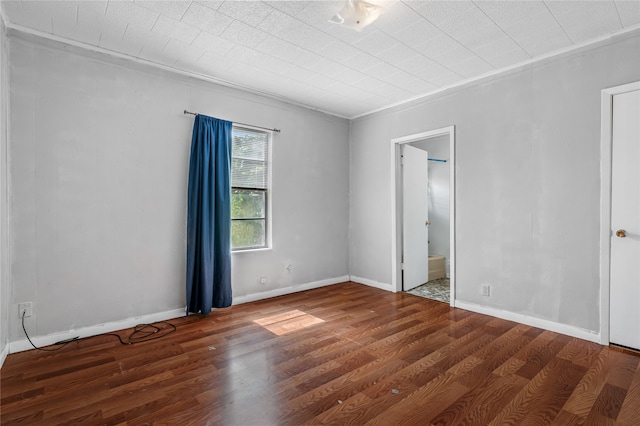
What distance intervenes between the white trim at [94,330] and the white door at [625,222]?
411 centimetres

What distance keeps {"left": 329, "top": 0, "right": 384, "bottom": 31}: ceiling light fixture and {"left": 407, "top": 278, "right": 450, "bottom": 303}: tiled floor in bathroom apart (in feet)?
11.0

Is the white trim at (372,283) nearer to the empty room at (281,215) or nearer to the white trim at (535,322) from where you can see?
the empty room at (281,215)

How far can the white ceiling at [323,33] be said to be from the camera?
242 cm

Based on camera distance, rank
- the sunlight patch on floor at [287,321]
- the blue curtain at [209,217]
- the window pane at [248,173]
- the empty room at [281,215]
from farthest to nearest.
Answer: the window pane at [248,173] → the blue curtain at [209,217] → the sunlight patch on floor at [287,321] → the empty room at [281,215]

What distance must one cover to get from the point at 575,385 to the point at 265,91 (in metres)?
4.09

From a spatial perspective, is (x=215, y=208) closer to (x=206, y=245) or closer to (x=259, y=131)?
(x=206, y=245)

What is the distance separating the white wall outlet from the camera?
3.64 meters

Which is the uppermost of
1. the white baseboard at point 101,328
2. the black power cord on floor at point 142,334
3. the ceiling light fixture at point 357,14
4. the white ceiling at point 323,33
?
the white ceiling at point 323,33

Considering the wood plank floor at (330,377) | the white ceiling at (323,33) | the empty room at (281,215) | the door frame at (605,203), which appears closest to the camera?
the wood plank floor at (330,377)

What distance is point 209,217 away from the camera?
143 inches

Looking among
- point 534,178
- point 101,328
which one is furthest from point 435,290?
point 101,328

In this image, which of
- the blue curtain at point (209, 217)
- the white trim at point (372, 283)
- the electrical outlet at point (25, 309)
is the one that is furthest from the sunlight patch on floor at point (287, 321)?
the electrical outlet at point (25, 309)

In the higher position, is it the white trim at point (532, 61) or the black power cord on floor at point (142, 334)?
the white trim at point (532, 61)

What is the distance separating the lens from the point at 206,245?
358cm
